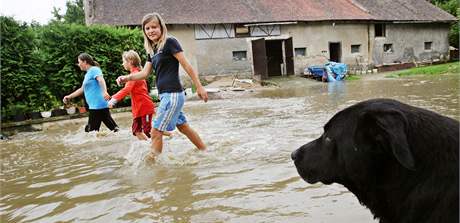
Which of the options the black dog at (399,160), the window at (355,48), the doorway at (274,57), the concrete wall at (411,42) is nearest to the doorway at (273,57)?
the doorway at (274,57)

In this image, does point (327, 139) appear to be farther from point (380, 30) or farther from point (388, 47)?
point (388, 47)

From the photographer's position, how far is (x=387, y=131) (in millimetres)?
1659

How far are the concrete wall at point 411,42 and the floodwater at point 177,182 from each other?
22.0 meters

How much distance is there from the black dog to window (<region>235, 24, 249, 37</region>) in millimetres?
22847

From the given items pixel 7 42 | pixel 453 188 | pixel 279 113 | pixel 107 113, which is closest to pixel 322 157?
pixel 453 188

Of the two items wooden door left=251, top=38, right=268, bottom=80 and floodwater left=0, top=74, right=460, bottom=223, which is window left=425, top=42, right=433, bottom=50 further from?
floodwater left=0, top=74, right=460, bottom=223

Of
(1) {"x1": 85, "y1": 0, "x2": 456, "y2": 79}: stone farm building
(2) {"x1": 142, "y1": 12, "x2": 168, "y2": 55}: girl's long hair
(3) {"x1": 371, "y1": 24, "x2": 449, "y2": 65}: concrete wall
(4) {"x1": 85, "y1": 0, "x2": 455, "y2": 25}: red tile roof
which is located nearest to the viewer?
(2) {"x1": 142, "y1": 12, "x2": 168, "y2": 55}: girl's long hair

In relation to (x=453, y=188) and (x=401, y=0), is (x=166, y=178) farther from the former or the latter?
(x=401, y=0)

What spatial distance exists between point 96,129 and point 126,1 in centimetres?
1696

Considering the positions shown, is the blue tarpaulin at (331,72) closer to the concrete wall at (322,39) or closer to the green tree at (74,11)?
the concrete wall at (322,39)

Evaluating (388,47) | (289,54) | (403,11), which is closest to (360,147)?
(289,54)

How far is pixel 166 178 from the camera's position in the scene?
14.4 feet

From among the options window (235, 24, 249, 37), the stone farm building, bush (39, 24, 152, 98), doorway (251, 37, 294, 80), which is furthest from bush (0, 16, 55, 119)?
window (235, 24, 249, 37)

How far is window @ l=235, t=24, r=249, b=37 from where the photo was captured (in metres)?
24.3
